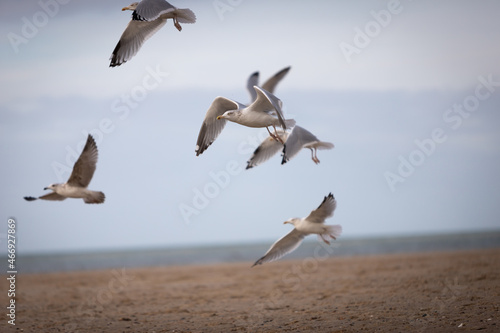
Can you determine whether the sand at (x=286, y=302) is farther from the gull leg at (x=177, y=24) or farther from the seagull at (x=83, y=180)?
the gull leg at (x=177, y=24)

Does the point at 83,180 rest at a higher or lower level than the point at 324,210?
higher

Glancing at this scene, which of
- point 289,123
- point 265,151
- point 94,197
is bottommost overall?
point 94,197

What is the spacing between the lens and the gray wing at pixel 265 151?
880 centimetres

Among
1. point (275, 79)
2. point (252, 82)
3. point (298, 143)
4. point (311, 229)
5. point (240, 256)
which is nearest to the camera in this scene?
point (298, 143)

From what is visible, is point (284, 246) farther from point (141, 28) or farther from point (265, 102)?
point (141, 28)

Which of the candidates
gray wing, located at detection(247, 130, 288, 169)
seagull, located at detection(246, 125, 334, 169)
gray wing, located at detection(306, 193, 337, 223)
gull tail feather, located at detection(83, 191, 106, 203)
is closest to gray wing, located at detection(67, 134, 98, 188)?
gull tail feather, located at detection(83, 191, 106, 203)

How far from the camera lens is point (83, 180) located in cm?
809

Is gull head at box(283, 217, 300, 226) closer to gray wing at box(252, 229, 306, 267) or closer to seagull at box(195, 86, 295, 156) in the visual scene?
gray wing at box(252, 229, 306, 267)

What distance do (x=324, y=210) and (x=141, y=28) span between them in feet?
12.2

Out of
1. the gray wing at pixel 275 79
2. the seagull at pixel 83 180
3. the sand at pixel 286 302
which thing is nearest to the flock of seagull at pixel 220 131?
the seagull at pixel 83 180

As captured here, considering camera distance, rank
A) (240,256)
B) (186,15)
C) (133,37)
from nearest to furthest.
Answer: (186,15) → (133,37) → (240,256)

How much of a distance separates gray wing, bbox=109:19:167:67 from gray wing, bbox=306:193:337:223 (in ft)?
11.2

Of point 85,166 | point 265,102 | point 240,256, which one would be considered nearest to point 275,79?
point 265,102

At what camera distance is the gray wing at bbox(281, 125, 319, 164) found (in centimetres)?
723
